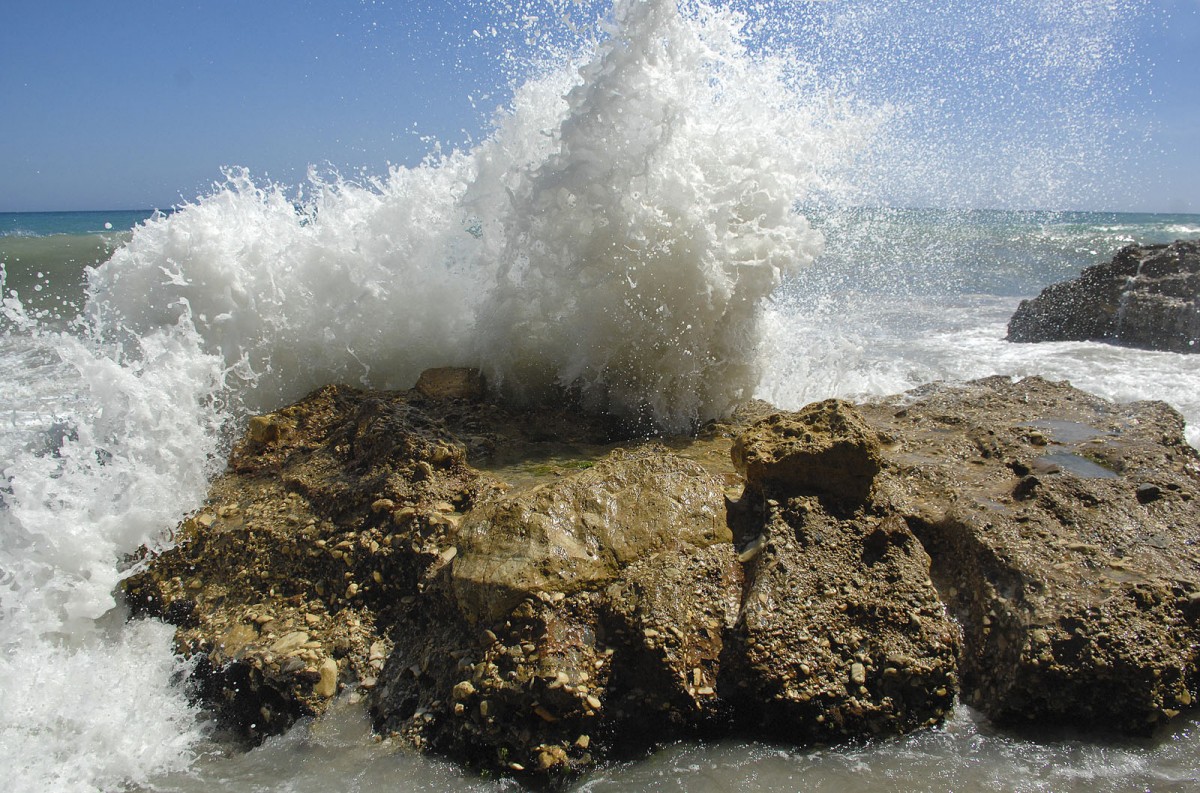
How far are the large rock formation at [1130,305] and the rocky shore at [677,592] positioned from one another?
6.22 m

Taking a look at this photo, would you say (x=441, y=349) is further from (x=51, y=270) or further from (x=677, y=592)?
(x=51, y=270)

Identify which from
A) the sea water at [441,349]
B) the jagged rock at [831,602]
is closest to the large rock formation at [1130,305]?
the sea water at [441,349]

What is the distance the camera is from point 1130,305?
30.6 ft

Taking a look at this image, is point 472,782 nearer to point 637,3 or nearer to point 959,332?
point 637,3

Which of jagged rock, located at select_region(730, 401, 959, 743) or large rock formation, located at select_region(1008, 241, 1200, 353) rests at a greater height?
large rock formation, located at select_region(1008, 241, 1200, 353)

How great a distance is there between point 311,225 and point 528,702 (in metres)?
4.30

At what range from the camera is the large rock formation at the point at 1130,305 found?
8945mm

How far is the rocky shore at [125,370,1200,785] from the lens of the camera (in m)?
2.63

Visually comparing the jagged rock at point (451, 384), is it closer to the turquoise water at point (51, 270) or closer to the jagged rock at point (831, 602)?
the jagged rock at point (831, 602)

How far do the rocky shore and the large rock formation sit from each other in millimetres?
6217

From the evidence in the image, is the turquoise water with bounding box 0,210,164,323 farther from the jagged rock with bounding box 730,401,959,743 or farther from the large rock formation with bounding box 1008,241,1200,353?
the large rock formation with bounding box 1008,241,1200,353

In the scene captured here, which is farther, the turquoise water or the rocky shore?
the turquoise water

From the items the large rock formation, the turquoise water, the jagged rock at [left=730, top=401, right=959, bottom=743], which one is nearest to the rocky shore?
the jagged rock at [left=730, top=401, right=959, bottom=743]

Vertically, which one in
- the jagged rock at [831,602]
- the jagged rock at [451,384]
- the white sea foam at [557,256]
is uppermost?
the white sea foam at [557,256]
